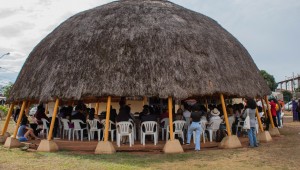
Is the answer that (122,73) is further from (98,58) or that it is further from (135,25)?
(135,25)

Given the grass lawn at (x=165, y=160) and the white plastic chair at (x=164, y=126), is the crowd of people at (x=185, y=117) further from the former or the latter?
the grass lawn at (x=165, y=160)

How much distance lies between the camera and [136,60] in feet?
41.6

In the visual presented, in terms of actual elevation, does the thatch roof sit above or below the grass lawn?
above

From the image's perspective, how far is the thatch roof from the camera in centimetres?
1236

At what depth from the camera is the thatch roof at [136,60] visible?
12359 millimetres

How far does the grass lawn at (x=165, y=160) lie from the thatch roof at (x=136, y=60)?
2.26 meters

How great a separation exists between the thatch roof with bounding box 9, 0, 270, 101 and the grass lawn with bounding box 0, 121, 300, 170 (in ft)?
7.43

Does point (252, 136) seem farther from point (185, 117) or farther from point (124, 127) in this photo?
point (124, 127)

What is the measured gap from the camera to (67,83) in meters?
12.7

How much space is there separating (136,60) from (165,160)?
13.9 ft

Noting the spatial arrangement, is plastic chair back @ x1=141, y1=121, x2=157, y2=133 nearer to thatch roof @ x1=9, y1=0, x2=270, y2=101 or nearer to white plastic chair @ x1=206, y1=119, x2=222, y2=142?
thatch roof @ x1=9, y1=0, x2=270, y2=101

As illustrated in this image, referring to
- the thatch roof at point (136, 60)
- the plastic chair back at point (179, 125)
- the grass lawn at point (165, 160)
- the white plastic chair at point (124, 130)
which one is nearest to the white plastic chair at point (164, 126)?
the plastic chair back at point (179, 125)

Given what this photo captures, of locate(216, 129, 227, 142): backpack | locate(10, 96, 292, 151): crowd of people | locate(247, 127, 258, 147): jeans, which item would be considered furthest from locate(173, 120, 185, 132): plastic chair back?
locate(247, 127, 258, 147): jeans

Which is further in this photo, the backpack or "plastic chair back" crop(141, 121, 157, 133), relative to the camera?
the backpack
